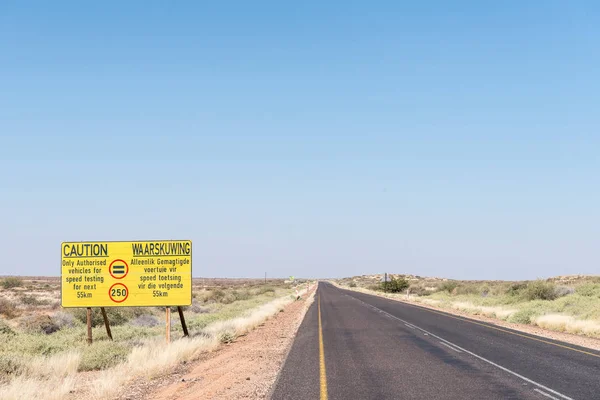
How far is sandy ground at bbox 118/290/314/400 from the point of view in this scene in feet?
39.1

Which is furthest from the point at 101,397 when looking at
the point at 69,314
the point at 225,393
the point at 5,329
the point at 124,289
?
the point at 69,314

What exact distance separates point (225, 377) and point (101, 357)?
18.7 ft

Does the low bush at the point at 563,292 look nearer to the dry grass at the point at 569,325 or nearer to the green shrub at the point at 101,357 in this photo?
the dry grass at the point at 569,325

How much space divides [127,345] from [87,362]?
3.37m

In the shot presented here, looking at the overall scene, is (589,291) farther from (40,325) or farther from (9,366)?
(9,366)

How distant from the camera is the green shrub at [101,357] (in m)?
17.0

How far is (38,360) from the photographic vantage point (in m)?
16.1

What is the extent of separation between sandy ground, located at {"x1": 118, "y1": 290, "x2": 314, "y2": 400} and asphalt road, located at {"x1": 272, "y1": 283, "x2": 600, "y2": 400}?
0.47m

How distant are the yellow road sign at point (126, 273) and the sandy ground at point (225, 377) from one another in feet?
9.67

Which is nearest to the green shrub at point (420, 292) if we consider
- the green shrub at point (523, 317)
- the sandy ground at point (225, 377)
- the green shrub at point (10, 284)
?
the green shrub at point (523, 317)

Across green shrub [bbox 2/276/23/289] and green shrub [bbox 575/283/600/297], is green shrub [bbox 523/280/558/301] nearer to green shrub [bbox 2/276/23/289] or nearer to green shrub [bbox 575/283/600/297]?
green shrub [bbox 575/283/600/297]

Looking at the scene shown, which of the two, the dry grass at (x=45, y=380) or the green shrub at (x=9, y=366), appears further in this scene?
the green shrub at (x=9, y=366)

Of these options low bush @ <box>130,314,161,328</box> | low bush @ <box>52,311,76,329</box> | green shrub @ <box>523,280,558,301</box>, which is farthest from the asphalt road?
green shrub @ <box>523,280,558,301</box>

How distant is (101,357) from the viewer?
57.6 ft
